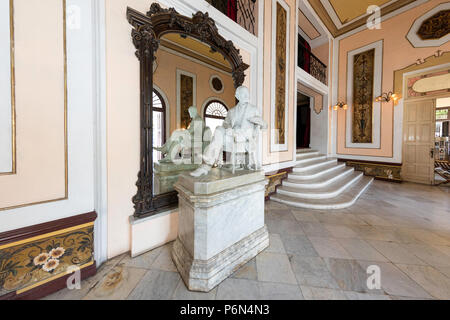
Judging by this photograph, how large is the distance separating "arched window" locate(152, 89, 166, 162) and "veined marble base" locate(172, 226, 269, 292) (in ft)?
3.85

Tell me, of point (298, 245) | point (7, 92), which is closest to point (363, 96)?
point (298, 245)

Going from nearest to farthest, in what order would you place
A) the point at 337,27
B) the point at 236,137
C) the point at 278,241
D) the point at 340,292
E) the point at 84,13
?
the point at 340,292
the point at 84,13
the point at 236,137
the point at 278,241
the point at 337,27

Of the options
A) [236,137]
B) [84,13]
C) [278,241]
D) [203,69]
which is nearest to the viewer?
[84,13]

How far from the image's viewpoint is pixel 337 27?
6.60m

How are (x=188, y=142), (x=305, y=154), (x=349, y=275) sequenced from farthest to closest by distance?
1. (x=305, y=154)
2. (x=188, y=142)
3. (x=349, y=275)

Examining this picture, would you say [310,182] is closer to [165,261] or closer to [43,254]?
[165,261]

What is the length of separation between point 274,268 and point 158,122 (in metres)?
2.12

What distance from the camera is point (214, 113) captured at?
9.61 ft

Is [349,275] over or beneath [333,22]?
beneath

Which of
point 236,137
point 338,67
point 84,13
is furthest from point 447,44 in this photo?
point 84,13

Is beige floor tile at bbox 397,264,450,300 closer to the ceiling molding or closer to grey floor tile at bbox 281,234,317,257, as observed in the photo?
grey floor tile at bbox 281,234,317,257

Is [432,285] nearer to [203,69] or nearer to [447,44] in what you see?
[203,69]

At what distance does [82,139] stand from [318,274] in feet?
8.38

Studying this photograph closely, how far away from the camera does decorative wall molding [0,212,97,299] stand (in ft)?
4.17
